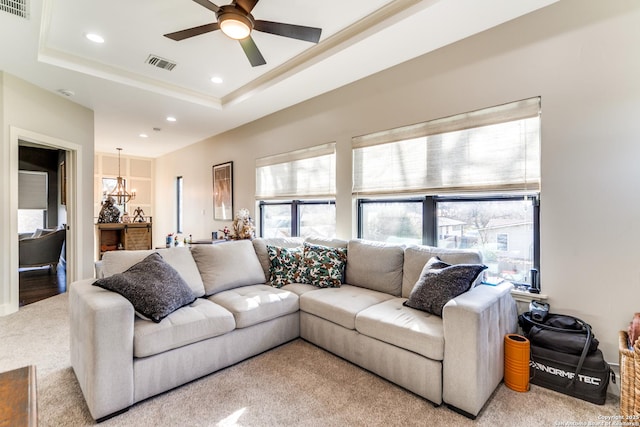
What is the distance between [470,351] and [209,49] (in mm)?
3528

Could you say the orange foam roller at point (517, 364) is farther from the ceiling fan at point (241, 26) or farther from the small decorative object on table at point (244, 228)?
the small decorative object on table at point (244, 228)

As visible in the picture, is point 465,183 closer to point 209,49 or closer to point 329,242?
point 329,242

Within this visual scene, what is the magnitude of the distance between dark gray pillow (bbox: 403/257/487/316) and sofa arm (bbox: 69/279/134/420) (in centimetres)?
197

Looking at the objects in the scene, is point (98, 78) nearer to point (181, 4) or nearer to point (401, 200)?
point (181, 4)

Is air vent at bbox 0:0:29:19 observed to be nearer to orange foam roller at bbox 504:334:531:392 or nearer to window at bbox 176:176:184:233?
orange foam roller at bbox 504:334:531:392

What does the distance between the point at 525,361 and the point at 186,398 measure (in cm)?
230

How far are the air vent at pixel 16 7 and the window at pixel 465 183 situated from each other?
317 centimetres

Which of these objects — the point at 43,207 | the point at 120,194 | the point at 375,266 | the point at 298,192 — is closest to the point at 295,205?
the point at 298,192

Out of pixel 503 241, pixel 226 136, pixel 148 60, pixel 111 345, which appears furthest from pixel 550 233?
pixel 226 136

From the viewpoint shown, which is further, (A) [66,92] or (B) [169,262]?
(A) [66,92]

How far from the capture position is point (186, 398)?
1939mm

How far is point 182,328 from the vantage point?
201 cm

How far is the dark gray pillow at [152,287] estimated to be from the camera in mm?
1978

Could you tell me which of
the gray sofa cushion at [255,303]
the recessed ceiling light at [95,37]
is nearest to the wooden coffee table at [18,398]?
the gray sofa cushion at [255,303]
